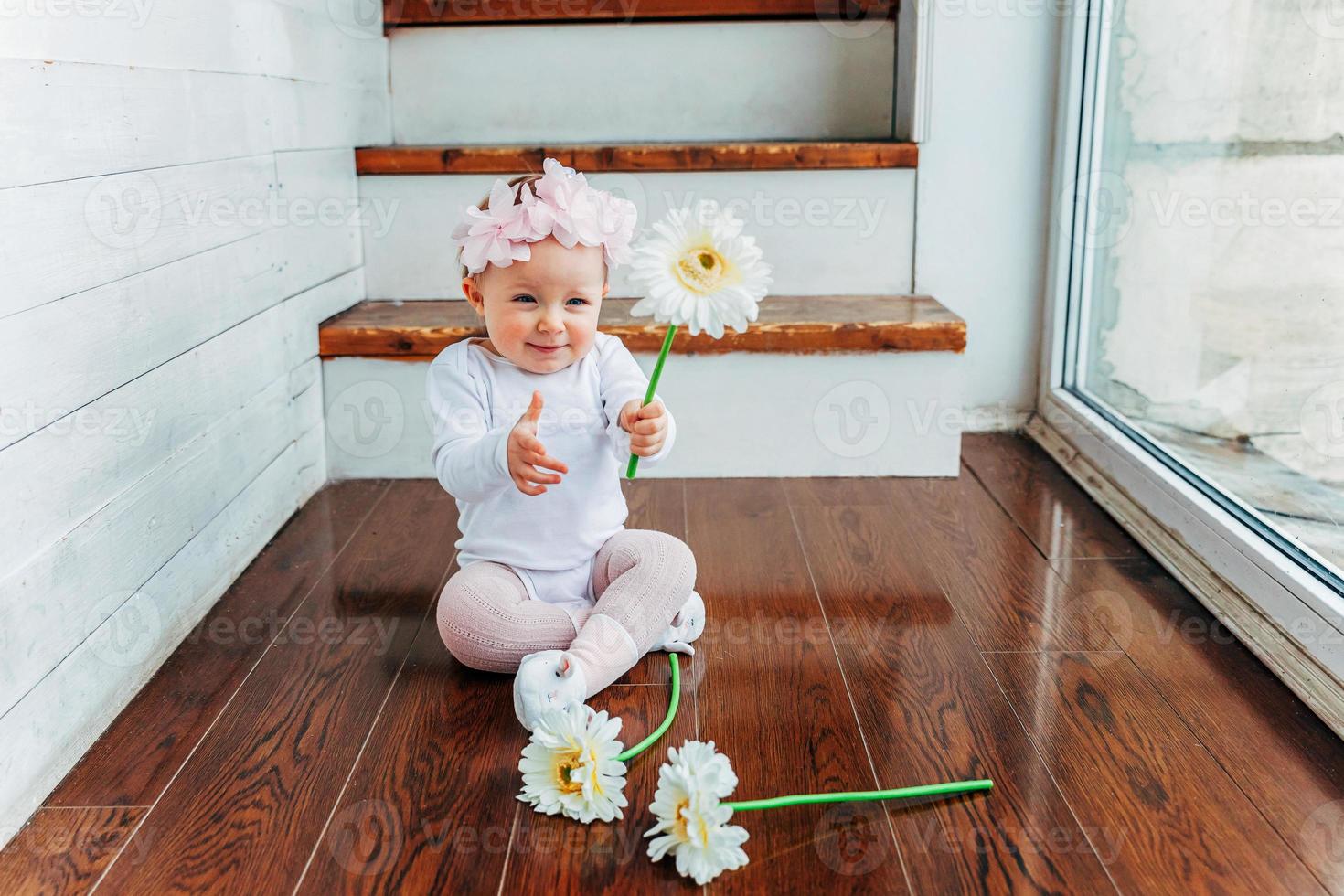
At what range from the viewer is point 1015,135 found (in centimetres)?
215

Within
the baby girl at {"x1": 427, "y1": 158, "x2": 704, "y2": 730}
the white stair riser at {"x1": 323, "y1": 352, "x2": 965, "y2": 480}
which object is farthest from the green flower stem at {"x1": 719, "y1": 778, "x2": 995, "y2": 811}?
the white stair riser at {"x1": 323, "y1": 352, "x2": 965, "y2": 480}

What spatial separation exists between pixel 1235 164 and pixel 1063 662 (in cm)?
70

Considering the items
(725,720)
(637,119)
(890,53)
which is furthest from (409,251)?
(725,720)

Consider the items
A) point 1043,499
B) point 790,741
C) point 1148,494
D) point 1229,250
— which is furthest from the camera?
point 1043,499

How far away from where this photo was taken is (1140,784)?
1082 mm

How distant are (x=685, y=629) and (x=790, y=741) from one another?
236 mm

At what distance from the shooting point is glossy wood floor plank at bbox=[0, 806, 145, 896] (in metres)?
0.96

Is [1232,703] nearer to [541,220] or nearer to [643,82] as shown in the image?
[541,220]

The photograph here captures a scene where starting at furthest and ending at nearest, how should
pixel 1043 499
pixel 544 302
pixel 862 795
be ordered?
pixel 1043 499, pixel 544 302, pixel 862 795

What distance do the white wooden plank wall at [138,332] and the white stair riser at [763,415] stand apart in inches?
3.8

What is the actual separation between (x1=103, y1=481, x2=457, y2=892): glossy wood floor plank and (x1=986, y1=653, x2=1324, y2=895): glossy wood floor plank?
0.67 metres

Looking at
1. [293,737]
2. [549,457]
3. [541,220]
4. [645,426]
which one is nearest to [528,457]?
[549,457]

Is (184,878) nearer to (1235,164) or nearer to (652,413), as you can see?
(652,413)

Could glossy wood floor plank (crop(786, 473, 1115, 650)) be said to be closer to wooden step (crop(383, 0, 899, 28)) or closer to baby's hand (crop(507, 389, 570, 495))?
baby's hand (crop(507, 389, 570, 495))
